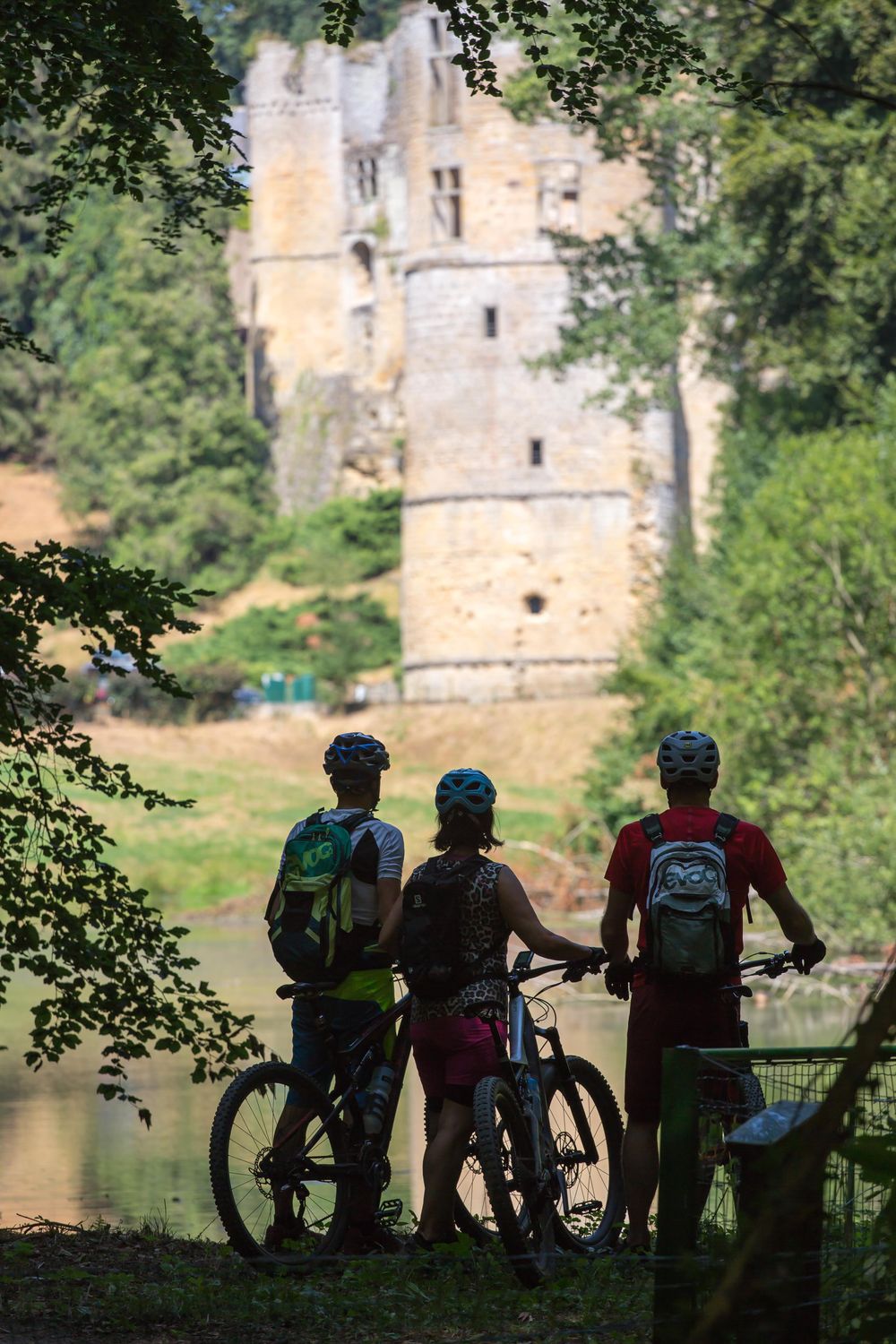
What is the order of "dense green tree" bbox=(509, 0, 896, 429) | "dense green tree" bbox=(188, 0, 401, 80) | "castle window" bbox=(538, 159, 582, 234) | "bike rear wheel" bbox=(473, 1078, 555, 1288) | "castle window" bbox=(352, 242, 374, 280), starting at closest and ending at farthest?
1. "bike rear wheel" bbox=(473, 1078, 555, 1288)
2. "dense green tree" bbox=(509, 0, 896, 429)
3. "castle window" bbox=(538, 159, 582, 234)
4. "castle window" bbox=(352, 242, 374, 280)
5. "dense green tree" bbox=(188, 0, 401, 80)

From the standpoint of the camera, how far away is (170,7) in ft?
26.3

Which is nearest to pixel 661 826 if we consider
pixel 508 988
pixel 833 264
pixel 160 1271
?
pixel 508 988

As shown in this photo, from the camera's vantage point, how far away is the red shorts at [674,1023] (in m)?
6.11

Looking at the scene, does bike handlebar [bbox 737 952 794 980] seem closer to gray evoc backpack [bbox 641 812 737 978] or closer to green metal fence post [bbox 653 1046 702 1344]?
gray evoc backpack [bbox 641 812 737 978]

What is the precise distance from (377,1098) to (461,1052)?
433mm

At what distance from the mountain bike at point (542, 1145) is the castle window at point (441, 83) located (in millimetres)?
42761

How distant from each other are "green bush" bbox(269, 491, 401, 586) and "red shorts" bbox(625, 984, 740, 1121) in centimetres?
4921

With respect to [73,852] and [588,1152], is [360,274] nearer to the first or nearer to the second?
[73,852]

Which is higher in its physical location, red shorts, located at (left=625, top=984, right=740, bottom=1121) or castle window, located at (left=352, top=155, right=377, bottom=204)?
castle window, located at (left=352, top=155, right=377, bottom=204)

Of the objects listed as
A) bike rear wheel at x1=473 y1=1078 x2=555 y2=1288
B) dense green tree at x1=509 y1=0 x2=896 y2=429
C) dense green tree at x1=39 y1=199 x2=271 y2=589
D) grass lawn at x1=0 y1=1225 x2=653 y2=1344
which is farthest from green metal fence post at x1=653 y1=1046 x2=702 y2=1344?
dense green tree at x1=39 y1=199 x2=271 y2=589

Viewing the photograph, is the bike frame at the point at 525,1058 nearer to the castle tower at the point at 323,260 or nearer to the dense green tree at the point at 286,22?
the castle tower at the point at 323,260

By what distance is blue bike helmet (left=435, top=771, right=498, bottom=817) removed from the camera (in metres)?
6.12

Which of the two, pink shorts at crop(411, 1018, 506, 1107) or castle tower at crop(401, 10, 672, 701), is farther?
castle tower at crop(401, 10, 672, 701)

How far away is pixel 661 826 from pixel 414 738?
129 feet
